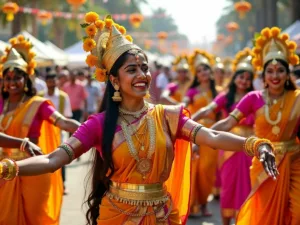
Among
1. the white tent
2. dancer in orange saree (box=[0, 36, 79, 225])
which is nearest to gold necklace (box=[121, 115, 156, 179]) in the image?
dancer in orange saree (box=[0, 36, 79, 225])

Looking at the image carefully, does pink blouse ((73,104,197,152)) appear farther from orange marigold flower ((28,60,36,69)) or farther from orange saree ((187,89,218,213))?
orange saree ((187,89,218,213))

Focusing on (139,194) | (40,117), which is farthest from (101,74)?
(40,117)

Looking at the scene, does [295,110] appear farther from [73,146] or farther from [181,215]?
[73,146]

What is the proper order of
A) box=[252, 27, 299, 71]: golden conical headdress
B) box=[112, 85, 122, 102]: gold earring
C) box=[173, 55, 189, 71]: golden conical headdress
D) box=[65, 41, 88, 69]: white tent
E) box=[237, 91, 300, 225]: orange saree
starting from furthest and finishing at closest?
box=[65, 41, 88, 69]: white tent → box=[173, 55, 189, 71]: golden conical headdress → box=[252, 27, 299, 71]: golden conical headdress → box=[237, 91, 300, 225]: orange saree → box=[112, 85, 122, 102]: gold earring

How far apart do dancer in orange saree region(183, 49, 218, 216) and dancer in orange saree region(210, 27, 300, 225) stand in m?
2.45

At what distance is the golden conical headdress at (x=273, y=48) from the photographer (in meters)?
6.12

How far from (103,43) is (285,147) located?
6.89 ft

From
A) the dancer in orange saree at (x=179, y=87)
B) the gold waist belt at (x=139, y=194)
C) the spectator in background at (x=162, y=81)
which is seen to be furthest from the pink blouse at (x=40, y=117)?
the spectator in background at (x=162, y=81)

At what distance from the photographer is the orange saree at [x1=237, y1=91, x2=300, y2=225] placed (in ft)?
18.2

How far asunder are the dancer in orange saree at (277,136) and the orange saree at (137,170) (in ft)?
5.00

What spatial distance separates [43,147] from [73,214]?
73.6 inches

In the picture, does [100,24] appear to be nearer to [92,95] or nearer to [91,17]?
[91,17]

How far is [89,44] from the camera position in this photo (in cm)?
437

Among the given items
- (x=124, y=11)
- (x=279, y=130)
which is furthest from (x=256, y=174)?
(x=124, y=11)
